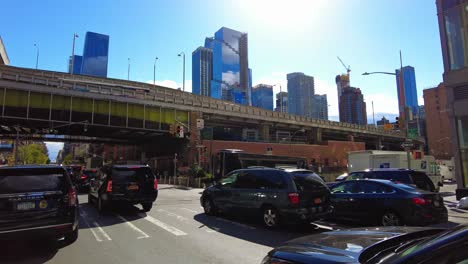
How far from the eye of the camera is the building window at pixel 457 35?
2109 centimetres

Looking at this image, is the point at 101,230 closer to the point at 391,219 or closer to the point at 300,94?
the point at 391,219

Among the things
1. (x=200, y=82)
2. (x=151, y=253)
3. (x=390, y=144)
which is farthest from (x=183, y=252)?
(x=390, y=144)

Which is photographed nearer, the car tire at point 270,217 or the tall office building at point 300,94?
the car tire at point 270,217

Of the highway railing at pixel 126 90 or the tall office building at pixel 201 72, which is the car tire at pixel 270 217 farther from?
the tall office building at pixel 201 72

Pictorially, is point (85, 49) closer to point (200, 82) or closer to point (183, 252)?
point (200, 82)

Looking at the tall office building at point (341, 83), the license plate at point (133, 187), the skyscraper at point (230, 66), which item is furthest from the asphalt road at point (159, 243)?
the skyscraper at point (230, 66)

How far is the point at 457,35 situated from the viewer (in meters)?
21.5

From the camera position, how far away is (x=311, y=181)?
409 inches

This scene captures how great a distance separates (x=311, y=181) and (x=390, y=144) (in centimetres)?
11209

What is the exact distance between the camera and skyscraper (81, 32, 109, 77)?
101 meters

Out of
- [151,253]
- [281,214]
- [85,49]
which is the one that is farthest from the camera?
[85,49]

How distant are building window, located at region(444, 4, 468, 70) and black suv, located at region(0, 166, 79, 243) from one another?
2210 centimetres

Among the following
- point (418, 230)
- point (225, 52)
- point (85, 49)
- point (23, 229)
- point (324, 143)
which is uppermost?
point (225, 52)

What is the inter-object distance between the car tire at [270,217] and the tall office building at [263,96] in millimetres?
135653
